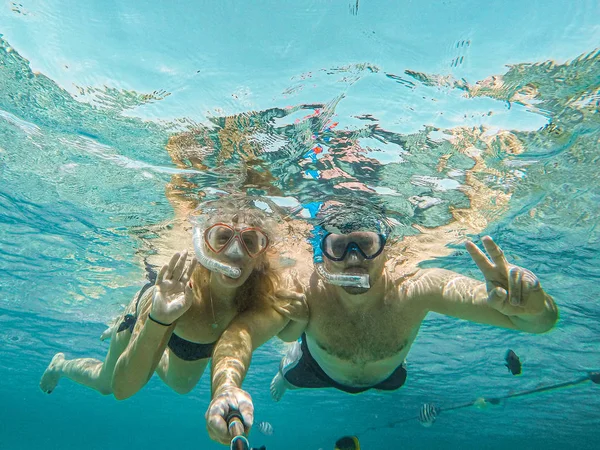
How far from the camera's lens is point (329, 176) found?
809 centimetres

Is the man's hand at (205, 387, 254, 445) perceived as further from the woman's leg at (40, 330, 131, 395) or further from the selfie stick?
the woman's leg at (40, 330, 131, 395)

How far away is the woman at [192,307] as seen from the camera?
4.77 metres

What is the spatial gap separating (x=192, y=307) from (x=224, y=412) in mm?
3356

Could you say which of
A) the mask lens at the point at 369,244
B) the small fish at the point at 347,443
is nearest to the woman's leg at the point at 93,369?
the mask lens at the point at 369,244

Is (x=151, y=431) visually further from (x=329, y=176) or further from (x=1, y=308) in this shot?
(x=329, y=176)

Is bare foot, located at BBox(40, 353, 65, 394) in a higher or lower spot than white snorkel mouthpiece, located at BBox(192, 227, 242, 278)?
lower

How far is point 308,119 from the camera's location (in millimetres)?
6566

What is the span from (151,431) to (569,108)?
131 meters

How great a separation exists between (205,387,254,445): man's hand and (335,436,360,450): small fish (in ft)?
19.0

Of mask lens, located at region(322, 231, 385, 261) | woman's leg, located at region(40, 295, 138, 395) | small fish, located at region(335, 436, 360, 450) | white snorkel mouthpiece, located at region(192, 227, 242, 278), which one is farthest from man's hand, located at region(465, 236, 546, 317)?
woman's leg, located at region(40, 295, 138, 395)

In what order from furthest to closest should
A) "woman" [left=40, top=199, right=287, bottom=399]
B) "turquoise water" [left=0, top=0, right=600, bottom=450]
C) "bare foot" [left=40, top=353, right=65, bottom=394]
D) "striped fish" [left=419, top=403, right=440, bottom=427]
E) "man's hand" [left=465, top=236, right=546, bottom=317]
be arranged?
"striped fish" [left=419, top=403, right=440, bottom=427] → "bare foot" [left=40, top=353, right=65, bottom=394] → "turquoise water" [left=0, top=0, right=600, bottom=450] → "woman" [left=40, top=199, right=287, bottom=399] → "man's hand" [left=465, top=236, right=546, bottom=317]

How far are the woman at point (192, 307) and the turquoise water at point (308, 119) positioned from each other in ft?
7.16

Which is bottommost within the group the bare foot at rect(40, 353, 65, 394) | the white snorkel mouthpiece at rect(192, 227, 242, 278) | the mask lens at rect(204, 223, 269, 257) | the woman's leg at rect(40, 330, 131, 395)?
the bare foot at rect(40, 353, 65, 394)

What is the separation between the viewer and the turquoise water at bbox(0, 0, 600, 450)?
16.7 ft
